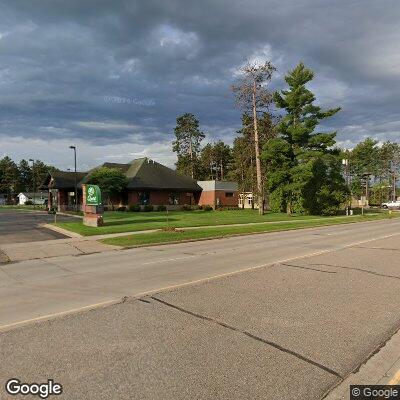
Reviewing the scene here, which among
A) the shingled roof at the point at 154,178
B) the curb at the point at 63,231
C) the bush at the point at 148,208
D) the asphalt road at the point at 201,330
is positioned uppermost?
the shingled roof at the point at 154,178

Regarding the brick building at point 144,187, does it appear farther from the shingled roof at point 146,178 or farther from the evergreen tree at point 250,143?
the evergreen tree at point 250,143

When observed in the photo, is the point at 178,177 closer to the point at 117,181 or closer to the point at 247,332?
the point at 117,181

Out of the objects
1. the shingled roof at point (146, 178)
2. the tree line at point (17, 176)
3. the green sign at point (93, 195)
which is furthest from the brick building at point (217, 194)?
the tree line at point (17, 176)

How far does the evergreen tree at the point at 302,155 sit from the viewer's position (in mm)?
47625

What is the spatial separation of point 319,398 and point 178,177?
57275mm

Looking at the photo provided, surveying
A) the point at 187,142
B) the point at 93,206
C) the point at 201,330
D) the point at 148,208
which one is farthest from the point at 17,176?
the point at 201,330

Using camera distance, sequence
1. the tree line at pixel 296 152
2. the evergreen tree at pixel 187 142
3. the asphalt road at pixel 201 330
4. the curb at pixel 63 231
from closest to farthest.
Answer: the asphalt road at pixel 201 330 → the curb at pixel 63 231 → the tree line at pixel 296 152 → the evergreen tree at pixel 187 142

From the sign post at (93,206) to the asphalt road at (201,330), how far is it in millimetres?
15804

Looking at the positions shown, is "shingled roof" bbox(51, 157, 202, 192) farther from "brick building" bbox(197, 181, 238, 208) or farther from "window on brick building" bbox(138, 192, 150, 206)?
"brick building" bbox(197, 181, 238, 208)

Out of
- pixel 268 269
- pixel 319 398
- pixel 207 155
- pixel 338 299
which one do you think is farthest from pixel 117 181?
pixel 207 155

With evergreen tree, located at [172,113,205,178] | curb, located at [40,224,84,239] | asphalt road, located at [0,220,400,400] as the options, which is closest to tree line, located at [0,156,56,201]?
evergreen tree, located at [172,113,205,178]

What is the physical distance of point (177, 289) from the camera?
9.26 m

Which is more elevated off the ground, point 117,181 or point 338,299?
point 117,181

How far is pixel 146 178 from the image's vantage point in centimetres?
5606
